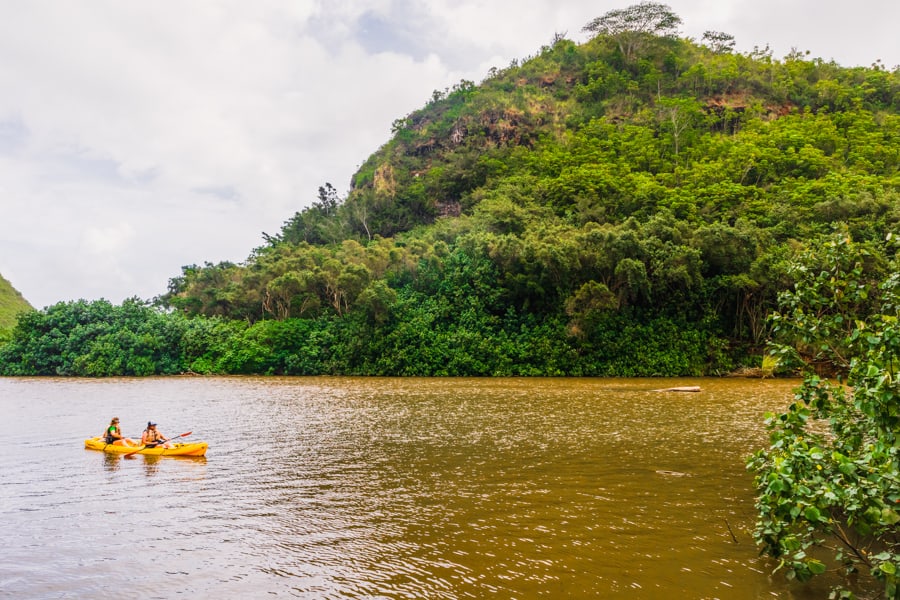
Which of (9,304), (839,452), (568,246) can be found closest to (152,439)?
(839,452)

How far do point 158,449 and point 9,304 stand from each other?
3595 inches

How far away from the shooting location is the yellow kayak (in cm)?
1347

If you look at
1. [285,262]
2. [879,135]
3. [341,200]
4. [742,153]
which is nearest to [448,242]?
[285,262]

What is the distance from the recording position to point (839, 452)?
591cm

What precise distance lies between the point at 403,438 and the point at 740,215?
3562 cm

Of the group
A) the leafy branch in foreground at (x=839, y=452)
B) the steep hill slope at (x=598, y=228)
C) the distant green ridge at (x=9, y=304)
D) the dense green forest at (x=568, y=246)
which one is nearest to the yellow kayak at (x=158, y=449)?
the leafy branch in foreground at (x=839, y=452)

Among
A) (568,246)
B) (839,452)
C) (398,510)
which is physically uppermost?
(568,246)

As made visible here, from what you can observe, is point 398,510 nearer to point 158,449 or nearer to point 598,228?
point 158,449

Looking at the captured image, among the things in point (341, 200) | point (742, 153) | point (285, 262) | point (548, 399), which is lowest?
point (548, 399)

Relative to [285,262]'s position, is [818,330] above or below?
below

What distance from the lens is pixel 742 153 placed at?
4866 centimetres

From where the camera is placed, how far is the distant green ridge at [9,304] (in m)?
75.9

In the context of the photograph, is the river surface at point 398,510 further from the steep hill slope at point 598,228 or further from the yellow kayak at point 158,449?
the steep hill slope at point 598,228

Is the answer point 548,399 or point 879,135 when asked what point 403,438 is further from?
point 879,135
